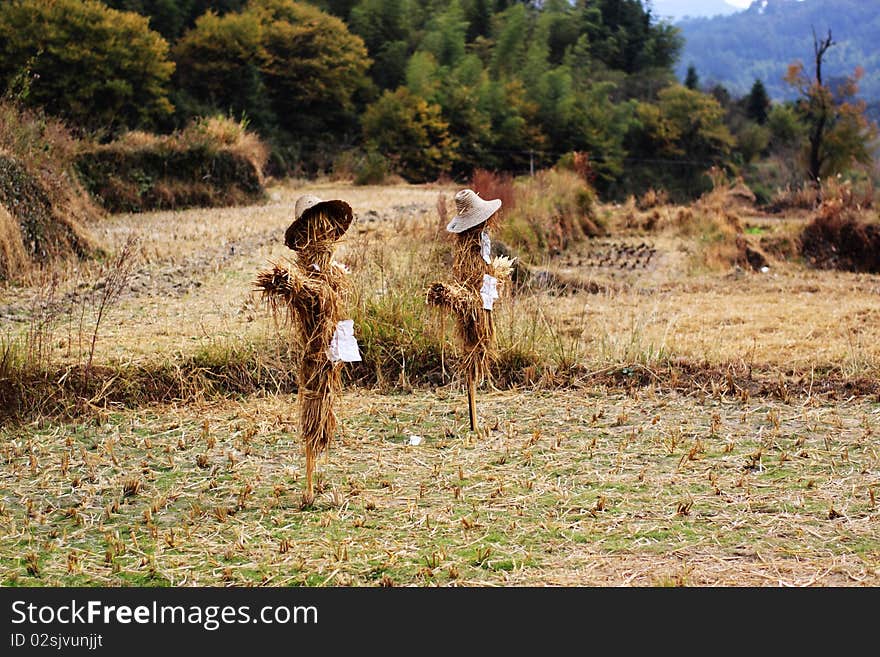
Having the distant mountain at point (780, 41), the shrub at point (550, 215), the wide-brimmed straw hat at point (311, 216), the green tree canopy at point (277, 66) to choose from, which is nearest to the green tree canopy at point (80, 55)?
the green tree canopy at point (277, 66)

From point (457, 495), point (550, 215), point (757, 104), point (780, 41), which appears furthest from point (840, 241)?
point (780, 41)

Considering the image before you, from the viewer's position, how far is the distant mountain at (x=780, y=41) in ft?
322

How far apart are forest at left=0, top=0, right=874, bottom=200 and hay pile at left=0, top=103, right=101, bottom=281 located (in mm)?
4235

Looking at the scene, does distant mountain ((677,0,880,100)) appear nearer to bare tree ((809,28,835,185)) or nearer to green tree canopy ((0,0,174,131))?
bare tree ((809,28,835,185))

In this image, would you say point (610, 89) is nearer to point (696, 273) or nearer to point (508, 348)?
point (696, 273)

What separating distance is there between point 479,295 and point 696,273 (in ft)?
21.1

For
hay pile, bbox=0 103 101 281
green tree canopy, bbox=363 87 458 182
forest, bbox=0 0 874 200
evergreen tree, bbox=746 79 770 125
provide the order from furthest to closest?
evergreen tree, bbox=746 79 770 125 → green tree canopy, bbox=363 87 458 182 → forest, bbox=0 0 874 200 → hay pile, bbox=0 103 101 281

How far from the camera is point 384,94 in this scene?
86.0 feet

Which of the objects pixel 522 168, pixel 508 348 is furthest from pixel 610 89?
pixel 508 348

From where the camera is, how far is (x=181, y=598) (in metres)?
3.00

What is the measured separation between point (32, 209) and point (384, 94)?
60.9ft

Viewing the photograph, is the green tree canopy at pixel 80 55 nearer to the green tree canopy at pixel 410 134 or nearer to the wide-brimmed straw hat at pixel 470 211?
the green tree canopy at pixel 410 134

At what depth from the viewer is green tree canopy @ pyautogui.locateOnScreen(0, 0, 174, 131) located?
1869 cm

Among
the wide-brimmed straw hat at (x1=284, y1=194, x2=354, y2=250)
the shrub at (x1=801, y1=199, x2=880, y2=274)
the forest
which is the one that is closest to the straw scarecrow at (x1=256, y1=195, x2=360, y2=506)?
the wide-brimmed straw hat at (x1=284, y1=194, x2=354, y2=250)
